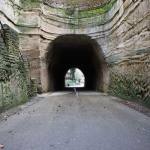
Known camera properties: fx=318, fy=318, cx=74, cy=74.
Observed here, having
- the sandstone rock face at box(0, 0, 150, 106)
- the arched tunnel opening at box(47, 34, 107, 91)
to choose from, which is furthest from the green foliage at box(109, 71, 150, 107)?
the arched tunnel opening at box(47, 34, 107, 91)

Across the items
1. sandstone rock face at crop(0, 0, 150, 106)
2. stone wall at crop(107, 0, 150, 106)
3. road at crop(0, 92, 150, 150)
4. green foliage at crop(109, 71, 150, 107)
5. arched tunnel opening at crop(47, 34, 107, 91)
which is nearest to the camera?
road at crop(0, 92, 150, 150)

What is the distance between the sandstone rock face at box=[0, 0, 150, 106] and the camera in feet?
46.7

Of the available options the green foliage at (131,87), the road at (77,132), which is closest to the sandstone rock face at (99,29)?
the green foliage at (131,87)

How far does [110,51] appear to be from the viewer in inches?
797

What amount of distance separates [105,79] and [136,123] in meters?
13.2

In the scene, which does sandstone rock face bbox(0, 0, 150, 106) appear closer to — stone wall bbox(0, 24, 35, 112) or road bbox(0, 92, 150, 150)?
stone wall bbox(0, 24, 35, 112)

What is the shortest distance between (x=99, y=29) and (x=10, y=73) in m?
9.79

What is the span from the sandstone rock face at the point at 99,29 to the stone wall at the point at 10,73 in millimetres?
1892

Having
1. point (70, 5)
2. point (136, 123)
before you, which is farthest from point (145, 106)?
point (70, 5)

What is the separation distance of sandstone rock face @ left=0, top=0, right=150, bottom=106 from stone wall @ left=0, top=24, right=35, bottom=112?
6.21 feet

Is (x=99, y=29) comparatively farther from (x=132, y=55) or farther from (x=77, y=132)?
(x=77, y=132)

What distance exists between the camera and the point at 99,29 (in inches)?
845

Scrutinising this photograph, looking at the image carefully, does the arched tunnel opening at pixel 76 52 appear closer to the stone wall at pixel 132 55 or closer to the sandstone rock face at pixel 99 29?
the sandstone rock face at pixel 99 29

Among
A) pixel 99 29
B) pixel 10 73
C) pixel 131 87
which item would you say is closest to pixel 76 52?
pixel 99 29
